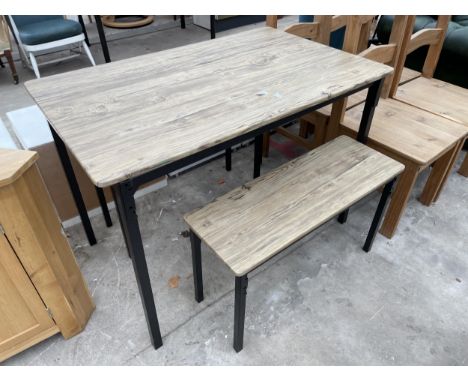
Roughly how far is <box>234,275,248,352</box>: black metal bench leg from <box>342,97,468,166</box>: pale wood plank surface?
1.01 metres

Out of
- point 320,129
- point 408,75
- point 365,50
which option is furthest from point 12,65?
point 408,75

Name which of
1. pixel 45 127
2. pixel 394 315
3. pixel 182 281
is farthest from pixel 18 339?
pixel 394 315

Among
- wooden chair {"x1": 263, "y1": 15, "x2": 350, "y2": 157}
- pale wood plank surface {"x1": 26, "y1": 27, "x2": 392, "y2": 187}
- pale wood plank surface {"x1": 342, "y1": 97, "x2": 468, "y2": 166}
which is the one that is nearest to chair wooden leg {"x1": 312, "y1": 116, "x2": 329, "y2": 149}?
wooden chair {"x1": 263, "y1": 15, "x2": 350, "y2": 157}

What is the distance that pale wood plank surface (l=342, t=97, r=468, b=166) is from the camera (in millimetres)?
1653

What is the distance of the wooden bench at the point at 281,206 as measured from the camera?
3.84ft

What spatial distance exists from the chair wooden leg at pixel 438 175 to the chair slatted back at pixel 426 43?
1.52ft

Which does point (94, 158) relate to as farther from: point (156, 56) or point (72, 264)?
point (156, 56)

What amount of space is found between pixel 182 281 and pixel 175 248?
21 centimetres

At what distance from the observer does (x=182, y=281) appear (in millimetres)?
1667

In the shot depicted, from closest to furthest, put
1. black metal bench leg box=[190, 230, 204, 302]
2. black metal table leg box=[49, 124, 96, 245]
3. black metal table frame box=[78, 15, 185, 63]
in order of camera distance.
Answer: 1. black metal bench leg box=[190, 230, 204, 302]
2. black metal table leg box=[49, 124, 96, 245]
3. black metal table frame box=[78, 15, 185, 63]

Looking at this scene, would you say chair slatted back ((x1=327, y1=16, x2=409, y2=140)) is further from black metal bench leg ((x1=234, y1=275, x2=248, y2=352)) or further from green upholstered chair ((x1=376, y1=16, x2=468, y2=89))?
black metal bench leg ((x1=234, y1=275, x2=248, y2=352))

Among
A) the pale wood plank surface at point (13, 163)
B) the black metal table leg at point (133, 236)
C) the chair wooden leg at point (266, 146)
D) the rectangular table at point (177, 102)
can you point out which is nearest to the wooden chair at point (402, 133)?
the rectangular table at point (177, 102)

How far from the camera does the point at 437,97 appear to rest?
210 centimetres

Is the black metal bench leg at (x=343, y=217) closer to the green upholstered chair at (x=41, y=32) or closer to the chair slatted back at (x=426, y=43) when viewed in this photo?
the chair slatted back at (x=426, y=43)
